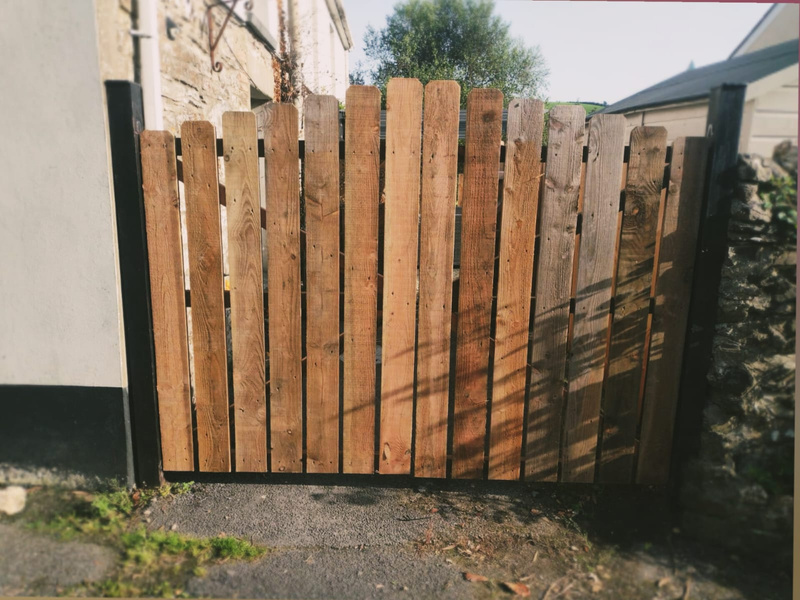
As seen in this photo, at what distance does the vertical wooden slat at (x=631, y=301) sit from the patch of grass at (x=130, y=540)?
1.87m

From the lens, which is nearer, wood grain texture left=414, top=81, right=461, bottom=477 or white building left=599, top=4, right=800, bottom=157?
white building left=599, top=4, right=800, bottom=157

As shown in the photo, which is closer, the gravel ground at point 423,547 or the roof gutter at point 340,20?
the gravel ground at point 423,547

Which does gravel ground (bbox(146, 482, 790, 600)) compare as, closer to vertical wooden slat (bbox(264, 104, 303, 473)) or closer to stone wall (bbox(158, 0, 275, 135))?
vertical wooden slat (bbox(264, 104, 303, 473))

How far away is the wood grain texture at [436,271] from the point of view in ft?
8.37

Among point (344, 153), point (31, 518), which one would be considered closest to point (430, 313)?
point (344, 153)

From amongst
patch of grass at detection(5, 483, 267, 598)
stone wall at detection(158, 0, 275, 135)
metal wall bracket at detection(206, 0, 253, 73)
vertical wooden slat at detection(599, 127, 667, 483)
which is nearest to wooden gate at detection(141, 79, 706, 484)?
vertical wooden slat at detection(599, 127, 667, 483)

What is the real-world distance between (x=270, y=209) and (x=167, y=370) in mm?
1006

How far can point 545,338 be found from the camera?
2.79 meters

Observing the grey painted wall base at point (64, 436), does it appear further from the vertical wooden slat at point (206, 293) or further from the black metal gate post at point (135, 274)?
the vertical wooden slat at point (206, 293)

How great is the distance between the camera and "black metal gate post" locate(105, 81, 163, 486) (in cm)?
256

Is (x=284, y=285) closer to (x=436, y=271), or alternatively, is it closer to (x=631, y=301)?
(x=436, y=271)

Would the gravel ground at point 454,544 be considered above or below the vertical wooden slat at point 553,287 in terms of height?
below

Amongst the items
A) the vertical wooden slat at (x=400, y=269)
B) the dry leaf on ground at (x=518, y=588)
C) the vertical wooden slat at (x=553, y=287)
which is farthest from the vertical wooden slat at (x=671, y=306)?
the vertical wooden slat at (x=400, y=269)

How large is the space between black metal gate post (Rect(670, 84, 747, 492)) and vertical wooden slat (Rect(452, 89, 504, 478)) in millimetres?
973
